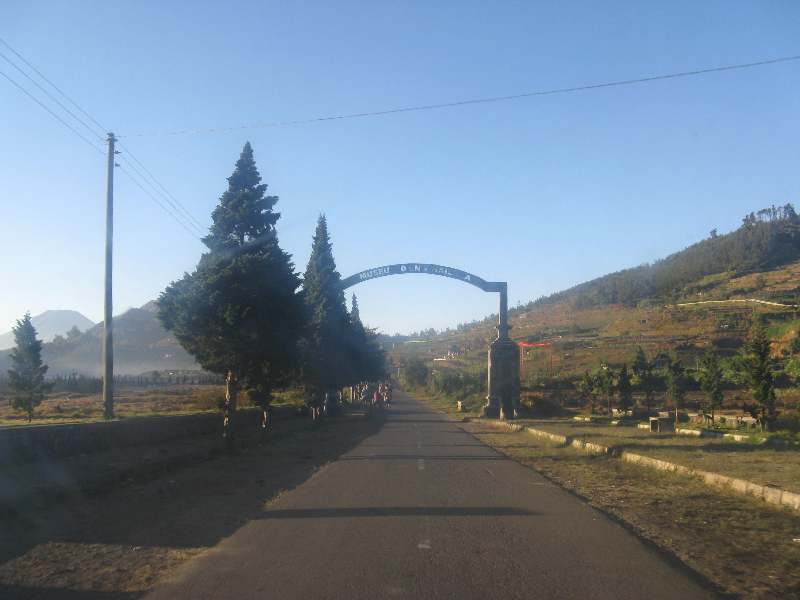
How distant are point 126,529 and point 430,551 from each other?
13.1ft

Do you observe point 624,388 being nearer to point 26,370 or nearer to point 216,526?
point 216,526

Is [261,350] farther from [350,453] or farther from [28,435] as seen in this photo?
[28,435]

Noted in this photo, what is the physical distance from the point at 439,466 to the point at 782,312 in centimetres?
3823

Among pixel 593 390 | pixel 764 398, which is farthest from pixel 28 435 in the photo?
pixel 593 390

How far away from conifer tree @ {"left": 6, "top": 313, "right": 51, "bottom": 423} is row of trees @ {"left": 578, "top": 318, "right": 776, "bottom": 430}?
30.9m

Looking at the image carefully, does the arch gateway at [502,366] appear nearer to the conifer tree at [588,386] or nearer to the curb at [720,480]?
the conifer tree at [588,386]

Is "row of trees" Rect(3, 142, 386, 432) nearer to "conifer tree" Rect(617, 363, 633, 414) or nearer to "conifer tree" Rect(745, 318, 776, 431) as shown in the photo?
"conifer tree" Rect(745, 318, 776, 431)

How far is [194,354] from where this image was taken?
15.0 meters

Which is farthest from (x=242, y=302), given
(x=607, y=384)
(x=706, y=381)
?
(x=607, y=384)

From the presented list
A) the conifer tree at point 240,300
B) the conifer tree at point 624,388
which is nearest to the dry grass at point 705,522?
the conifer tree at point 240,300

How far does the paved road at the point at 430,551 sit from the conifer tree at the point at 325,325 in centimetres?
1828

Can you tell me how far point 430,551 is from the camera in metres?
5.57

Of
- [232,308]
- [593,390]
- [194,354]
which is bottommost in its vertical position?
[593,390]

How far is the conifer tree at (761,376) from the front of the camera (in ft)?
58.1
